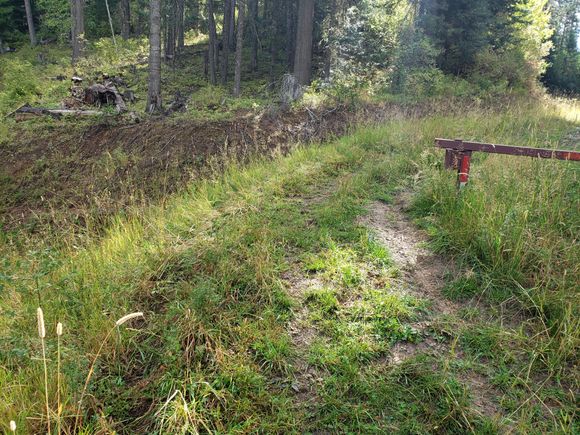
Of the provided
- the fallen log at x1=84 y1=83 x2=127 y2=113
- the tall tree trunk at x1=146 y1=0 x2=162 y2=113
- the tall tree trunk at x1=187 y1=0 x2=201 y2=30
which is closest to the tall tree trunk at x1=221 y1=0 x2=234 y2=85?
the tall tree trunk at x1=187 y1=0 x2=201 y2=30

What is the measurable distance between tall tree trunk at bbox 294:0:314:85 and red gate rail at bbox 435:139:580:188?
1004 cm

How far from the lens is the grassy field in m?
2.26

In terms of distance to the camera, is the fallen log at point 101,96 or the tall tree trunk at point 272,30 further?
the tall tree trunk at point 272,30

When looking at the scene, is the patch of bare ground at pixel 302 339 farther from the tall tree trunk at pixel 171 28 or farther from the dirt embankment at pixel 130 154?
the tall tree trunk at pixel 171 28

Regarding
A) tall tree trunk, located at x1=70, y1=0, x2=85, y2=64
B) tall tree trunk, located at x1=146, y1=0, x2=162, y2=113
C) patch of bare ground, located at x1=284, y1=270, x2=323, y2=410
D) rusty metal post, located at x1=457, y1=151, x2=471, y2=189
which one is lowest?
patch of bare ground, located at x1=284, y1=270, x2=323, y2=410

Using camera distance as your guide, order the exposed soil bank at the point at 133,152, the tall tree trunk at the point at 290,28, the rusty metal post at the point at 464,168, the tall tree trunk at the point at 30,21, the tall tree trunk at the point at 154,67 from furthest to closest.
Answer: the tall tree trunk at the point at 30,21, the tall tree trunk at the point at 290,28, the tall tree trunk at the point at 154,67, the exposed soil bank at the point at 133,152, the rusty metal post at the point at 464,168

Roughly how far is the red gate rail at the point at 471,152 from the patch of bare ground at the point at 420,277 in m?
0.80

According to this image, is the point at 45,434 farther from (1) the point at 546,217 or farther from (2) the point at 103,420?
(1) the point at 546,217

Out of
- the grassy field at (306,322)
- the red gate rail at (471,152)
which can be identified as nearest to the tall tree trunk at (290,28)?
the red gate rail at (471,152)

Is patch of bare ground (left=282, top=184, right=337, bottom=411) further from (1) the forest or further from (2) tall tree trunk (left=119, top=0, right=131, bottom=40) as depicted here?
(2) tall tree trunk (left=119, top=0, right=131, bottom=40)

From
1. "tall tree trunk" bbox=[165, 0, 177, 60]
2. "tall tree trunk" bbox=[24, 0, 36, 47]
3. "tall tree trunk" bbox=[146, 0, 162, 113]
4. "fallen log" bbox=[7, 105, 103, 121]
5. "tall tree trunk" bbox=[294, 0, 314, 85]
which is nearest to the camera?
"fallen log" bbox=[7, 105, 103, 121]

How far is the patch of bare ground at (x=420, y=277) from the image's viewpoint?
247 centimetres

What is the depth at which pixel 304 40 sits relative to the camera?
13.8 meters

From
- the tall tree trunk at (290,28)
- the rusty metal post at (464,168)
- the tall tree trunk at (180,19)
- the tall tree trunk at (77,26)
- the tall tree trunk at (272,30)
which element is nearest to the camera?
the rusty metal post at (464,168)
